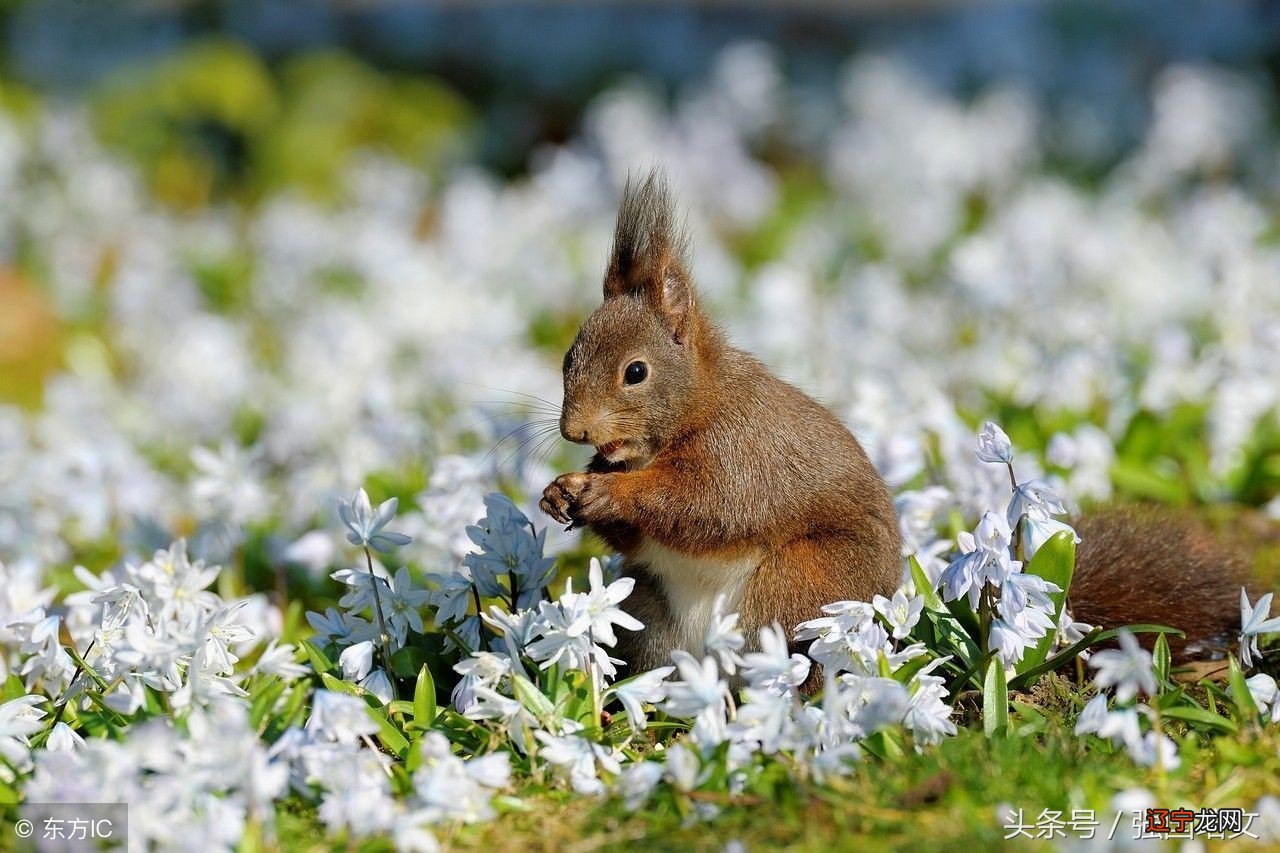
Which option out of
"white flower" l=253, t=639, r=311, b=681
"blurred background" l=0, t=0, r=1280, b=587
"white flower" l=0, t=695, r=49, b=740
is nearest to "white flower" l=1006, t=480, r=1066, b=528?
"blurred background" l=0, t=0, r=1280, b=587

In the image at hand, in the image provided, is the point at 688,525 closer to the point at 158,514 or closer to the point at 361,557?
the point at 361,557

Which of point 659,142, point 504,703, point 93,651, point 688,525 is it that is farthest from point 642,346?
point 659,142

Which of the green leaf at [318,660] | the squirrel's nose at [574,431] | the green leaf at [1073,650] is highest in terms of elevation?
the squirrel's nose at [574,431]

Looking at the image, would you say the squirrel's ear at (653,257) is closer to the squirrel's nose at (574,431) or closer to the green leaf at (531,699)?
the squirrel's nose at (574,431)

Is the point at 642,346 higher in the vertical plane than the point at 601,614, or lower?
higher

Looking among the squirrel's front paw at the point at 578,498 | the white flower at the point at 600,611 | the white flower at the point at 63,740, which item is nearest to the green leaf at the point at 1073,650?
the white flower at the point at 600,611

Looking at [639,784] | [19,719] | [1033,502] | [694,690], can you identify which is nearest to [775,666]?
[694,690]
